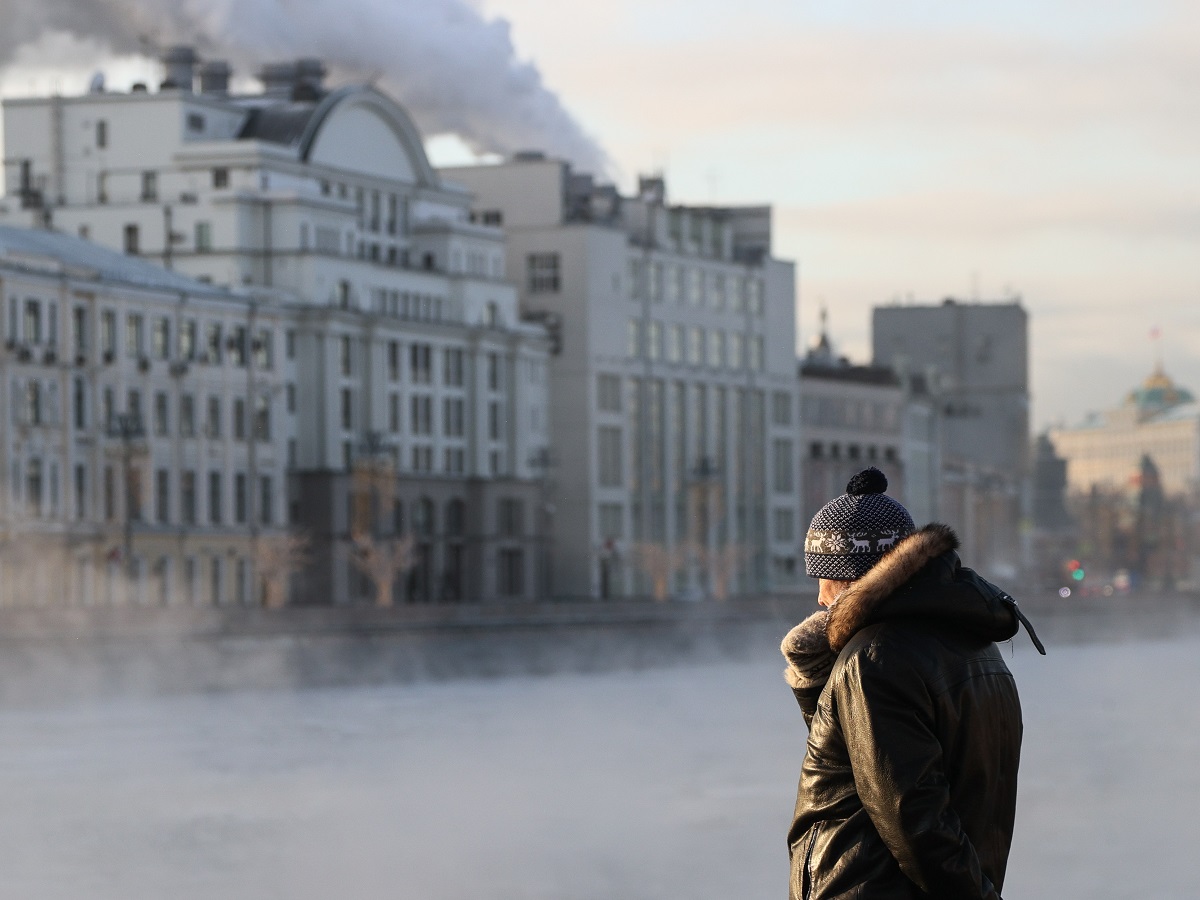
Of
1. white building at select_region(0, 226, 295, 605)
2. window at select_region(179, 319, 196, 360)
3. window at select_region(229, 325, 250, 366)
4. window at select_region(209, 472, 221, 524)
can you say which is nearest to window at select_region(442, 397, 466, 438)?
white building at select_region(0, 226, 295, 605)

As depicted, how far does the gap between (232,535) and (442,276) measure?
813 inches

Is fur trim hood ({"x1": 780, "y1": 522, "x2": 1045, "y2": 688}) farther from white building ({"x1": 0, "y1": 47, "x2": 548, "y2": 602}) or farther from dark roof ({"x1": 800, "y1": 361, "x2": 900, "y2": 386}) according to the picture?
dark roof ({"x1": 800, "y1": 361, "x2": 900, "y2": 386})

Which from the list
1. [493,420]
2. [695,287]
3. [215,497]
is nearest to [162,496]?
[215,497]

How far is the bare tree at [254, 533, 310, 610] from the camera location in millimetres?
96188

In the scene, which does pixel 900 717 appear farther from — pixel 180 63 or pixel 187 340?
pixel 180 63

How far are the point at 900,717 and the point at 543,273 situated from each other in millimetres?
123404

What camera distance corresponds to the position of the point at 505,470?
11881cm

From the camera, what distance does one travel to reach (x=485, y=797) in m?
40.8

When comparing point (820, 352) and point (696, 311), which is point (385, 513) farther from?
point (820, 352)

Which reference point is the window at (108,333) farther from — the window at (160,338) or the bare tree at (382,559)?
the bare tree at (382,559)

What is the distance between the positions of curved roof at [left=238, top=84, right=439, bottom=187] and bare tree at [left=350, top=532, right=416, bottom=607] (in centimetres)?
1535

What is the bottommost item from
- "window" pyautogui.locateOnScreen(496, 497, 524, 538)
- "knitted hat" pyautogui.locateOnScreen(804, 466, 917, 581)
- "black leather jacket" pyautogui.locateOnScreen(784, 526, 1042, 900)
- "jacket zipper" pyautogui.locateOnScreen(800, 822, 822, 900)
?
"window" pyautogui.locateOnScreen(496, 497, 524, 538)

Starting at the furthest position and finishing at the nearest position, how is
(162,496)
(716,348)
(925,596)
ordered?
(716,348), (162,496), (925,596)

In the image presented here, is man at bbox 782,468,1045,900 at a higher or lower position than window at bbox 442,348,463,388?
lower
